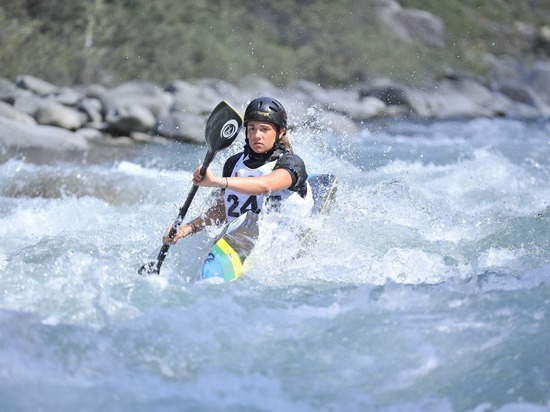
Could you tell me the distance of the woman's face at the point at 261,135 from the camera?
5.21 meters

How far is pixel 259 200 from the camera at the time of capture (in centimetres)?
531

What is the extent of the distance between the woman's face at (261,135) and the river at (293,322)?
62 cm

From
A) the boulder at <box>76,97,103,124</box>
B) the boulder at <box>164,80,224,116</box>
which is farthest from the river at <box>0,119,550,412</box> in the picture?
the boulder at <box>164,80,224,116</box>

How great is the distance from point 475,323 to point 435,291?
381mm

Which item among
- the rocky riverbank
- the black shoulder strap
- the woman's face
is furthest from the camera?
the rocky riverbank

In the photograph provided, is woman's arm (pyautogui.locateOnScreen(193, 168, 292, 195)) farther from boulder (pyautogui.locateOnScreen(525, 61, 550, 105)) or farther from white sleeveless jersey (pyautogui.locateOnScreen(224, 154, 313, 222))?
boulder (pyautogui.locateOnScreen(525, 61, 550, 105))

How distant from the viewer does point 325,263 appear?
532 cm

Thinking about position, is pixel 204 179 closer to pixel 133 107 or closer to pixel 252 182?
pixel 252 182

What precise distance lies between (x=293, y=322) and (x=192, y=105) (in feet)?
35.2

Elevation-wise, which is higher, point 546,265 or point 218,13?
point 546,265

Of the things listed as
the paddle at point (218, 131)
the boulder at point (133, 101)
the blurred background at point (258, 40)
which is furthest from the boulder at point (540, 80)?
the paddle at point (218, 131)

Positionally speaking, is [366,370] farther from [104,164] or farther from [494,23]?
[494,23]

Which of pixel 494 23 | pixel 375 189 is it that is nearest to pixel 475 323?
pixel 375 189

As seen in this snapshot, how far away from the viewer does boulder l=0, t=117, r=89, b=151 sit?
35.2 feet
